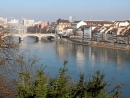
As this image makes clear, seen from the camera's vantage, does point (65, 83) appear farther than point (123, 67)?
No

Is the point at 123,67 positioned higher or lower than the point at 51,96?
lower

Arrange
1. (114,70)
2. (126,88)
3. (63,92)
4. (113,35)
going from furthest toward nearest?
(113,35) < (114,70) < (126,88) < (63,92)

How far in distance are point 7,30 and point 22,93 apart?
39 cm

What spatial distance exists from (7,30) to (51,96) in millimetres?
413

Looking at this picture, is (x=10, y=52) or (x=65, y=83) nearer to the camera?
(x=65, y=83)

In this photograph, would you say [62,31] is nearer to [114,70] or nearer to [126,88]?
[114,70]

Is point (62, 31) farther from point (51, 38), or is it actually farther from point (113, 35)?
point (113, 35)

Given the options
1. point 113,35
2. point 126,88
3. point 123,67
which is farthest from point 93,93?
point 113,35

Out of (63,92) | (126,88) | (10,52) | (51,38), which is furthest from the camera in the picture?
(51,38)

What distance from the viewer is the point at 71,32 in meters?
14.9

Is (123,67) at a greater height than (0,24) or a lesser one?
lesser

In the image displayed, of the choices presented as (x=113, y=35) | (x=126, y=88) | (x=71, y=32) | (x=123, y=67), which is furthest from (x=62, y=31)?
(x=126, y=88)

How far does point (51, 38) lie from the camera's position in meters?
14.0

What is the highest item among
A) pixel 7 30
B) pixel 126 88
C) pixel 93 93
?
pixel 7 30
